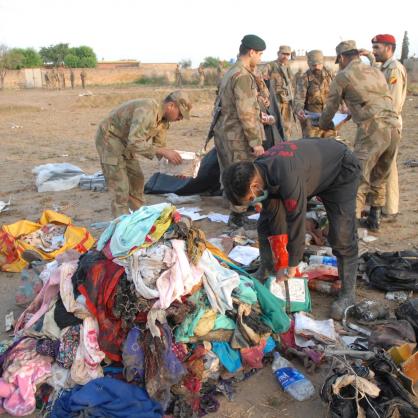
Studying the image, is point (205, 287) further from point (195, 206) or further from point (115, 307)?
point (195, 206)

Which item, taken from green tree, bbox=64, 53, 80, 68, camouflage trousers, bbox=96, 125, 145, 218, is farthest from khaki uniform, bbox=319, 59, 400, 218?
green tree, bbox=64, 53, 80, 68

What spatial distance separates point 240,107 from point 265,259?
6.76ft

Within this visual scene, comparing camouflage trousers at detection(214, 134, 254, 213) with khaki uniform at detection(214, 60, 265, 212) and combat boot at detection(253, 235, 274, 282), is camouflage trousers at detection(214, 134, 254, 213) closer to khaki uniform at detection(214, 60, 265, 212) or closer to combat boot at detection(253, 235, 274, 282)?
khaki uniform at detection(214, 60, 265, 212)

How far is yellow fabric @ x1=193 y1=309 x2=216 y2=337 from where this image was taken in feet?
9.87

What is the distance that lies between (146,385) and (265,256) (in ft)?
5.24

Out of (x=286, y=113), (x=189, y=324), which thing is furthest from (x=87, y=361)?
(x=286, y=113)

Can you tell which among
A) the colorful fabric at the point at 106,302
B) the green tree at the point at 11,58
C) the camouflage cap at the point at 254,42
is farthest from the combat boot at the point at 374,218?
the green tree at the point at 11,58

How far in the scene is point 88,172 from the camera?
28.4 feet

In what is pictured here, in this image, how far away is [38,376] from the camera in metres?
2.94

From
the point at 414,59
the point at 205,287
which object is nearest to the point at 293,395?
the point at 205,287

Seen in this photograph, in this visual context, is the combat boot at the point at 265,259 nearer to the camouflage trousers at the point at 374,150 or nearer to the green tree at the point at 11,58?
the camouflage trousers at the point at 374,150

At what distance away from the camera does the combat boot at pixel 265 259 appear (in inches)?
154

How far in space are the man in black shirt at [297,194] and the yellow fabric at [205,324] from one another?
64cm

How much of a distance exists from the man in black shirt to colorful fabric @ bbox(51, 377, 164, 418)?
4.34 ft
